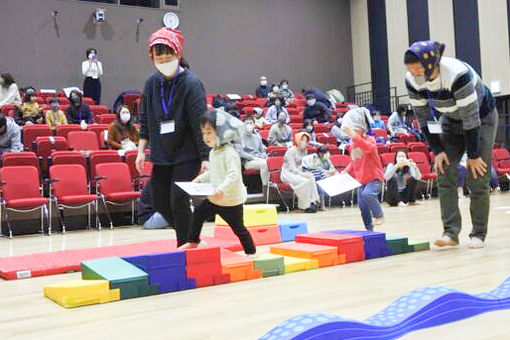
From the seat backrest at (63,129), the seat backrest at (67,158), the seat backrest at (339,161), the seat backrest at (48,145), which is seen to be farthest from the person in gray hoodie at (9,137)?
the seat backrest at (339,161)

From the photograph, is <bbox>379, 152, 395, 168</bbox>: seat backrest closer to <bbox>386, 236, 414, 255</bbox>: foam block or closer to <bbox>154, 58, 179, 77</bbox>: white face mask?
<bbox>386, 236, 414, 255</bbox>: foam block

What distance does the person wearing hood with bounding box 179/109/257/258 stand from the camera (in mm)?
3371

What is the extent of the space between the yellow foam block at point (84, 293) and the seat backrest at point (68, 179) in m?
3.74

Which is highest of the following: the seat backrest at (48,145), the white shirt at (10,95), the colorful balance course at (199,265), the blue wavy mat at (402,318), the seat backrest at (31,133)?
the white shirt at (10,95)

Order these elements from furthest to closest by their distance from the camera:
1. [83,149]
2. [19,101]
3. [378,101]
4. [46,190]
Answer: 1. [378,101]
2. [19,101]
3. [83,149]
4. [46,190]

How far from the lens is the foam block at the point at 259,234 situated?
4.57 meters

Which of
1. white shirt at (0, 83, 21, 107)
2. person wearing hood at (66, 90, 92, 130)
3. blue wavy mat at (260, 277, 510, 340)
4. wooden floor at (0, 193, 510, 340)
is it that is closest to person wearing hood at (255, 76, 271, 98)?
person wearing hood at (66, 90, 92, 130)

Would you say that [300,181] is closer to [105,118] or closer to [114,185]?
[114,185]

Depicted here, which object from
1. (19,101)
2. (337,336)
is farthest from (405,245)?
(19,101)

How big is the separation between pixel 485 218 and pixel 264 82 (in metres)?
10.1

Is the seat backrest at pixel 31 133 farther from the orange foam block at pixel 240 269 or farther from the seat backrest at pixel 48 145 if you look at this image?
the orange foam block at pixel 240 269

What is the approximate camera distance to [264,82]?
13.5 meters

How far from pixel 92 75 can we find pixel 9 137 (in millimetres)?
4433

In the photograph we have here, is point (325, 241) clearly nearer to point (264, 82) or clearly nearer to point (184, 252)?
point (184, 252)
